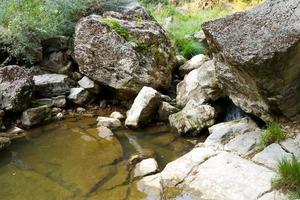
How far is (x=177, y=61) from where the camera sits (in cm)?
927

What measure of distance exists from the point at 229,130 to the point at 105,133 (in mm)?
2277

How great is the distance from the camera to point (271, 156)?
5176mm

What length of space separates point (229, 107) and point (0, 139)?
394cm

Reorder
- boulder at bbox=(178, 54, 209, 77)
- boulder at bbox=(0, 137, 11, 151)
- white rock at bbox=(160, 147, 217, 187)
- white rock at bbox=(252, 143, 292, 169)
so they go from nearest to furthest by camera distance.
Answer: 1. white rock at bbox=(252, 143, 292, 169)
2. white rock at bbox=(160, 147, 217, 187)
3. boulder at bbox=(0, 137, 11, 151)
4. boulder at bbox=(178, 54, 209, 77)

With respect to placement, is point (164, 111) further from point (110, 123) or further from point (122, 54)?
point (122, 54)

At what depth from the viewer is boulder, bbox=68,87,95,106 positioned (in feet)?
28.0

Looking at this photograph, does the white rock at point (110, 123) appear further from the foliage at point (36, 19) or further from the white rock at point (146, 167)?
the foliage at point (36, 19)

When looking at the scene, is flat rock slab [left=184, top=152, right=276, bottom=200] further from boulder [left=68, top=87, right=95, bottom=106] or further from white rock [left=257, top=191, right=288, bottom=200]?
boulder [left=68, top=87, right=95, bottom=106]

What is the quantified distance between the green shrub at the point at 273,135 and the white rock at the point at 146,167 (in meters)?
1.52

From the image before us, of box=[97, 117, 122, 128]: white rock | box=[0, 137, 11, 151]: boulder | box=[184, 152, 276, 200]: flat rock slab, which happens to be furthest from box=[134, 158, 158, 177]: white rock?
box=[0, 137, 11, 151]: boulder

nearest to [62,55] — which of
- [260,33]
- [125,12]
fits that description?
[125,12]

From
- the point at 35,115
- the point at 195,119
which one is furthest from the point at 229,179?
the point at 35,115

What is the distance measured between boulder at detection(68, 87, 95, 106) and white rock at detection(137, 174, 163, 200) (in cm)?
350

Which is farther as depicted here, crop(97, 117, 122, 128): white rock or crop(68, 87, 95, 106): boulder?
crop(68, 87, 95, 106): boulder
